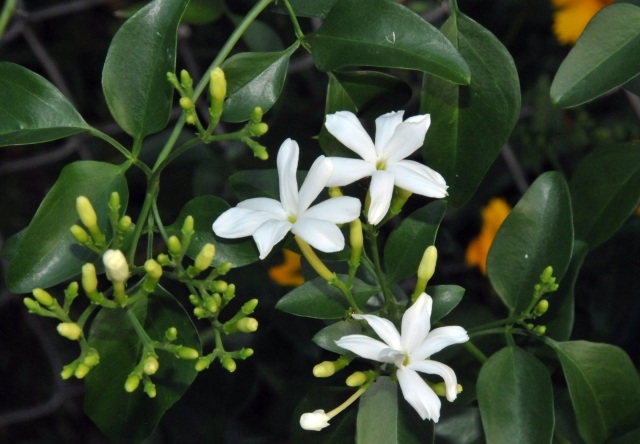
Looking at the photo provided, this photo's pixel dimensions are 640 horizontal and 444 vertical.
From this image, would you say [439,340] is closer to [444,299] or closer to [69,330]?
[444,299]

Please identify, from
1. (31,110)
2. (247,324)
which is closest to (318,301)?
(247,324)

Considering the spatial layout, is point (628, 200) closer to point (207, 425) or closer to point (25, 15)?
point (207, 425)

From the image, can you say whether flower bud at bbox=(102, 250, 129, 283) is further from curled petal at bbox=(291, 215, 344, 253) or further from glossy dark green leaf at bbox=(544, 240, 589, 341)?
glossy dark green leaf at bbox=(544, 240, 589, 341)

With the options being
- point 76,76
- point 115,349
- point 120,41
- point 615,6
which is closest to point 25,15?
point 76,76

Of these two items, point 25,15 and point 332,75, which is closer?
point 332,75

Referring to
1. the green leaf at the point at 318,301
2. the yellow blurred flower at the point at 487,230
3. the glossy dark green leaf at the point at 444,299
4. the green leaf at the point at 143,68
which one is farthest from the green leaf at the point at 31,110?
the yellow blurred flower at the point at 487,230

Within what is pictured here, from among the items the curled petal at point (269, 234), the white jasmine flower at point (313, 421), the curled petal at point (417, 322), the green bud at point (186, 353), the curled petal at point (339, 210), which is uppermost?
the curled petal at point (339, 210)

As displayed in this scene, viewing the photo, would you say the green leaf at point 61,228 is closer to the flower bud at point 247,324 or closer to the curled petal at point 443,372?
the flower bud at point 247,324

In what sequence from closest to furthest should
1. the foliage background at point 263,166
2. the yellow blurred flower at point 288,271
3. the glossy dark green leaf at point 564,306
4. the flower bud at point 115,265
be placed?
1. the flower bud at point 115,265
2. the glossy dark green leaf at point 564,306
3. the foliage background at point 263,166
4. the yellow blurred flower at point 288,271
